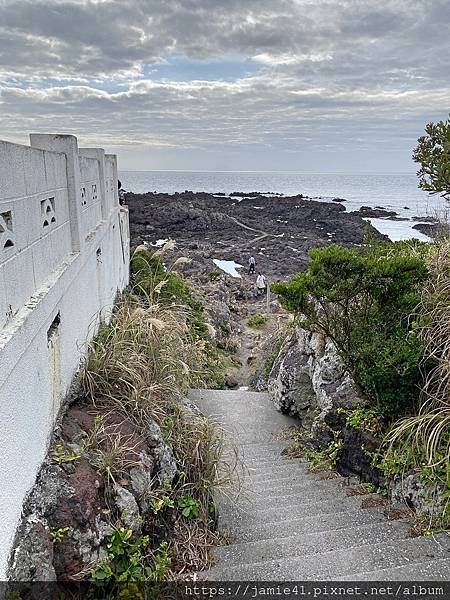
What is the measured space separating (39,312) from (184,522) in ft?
6.83

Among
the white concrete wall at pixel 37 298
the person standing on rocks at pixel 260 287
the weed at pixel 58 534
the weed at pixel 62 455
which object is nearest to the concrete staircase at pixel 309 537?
the weed at pixel 58 534

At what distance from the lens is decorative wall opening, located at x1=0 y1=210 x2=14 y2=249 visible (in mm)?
2914

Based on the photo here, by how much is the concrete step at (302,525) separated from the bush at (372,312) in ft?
3.40

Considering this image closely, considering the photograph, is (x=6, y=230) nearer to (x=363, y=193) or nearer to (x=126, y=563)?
(x=126, y=563)

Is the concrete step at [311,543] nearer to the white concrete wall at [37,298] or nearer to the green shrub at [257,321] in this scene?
the white concrete wall at [37,298]

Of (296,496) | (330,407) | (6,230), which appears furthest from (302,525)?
(6,230)

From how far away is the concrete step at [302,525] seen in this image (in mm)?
4074

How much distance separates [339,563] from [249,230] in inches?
1312

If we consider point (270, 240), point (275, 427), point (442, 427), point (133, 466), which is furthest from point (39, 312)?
point (270, 240)

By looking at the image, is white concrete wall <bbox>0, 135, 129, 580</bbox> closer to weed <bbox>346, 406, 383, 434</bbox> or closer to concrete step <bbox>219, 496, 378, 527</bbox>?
concrete step <bbox>219, 496, 378, 527</bbox>

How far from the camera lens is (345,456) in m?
5.30

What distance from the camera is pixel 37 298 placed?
Result: 3.49 metres

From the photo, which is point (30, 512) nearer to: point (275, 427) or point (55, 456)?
point (55, 456)

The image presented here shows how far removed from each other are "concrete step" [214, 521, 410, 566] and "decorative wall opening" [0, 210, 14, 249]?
2.75 m
